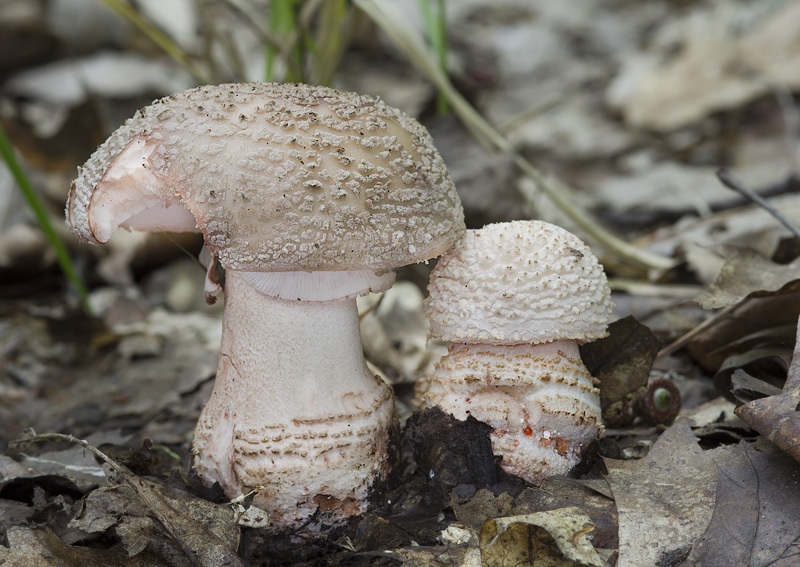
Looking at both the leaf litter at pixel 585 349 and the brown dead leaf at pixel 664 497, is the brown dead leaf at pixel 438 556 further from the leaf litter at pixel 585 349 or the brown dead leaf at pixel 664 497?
the brown dead leaf at pixel 664 497

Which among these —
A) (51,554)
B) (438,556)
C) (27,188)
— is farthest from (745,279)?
Answer: (27,188)

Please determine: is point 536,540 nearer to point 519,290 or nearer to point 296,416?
point 519,290

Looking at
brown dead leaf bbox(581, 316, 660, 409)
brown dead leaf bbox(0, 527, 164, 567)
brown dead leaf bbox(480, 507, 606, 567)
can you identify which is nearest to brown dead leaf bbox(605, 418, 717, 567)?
brown dead leaf bbox(480, 507, 606, 567)

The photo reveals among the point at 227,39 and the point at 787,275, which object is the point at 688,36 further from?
the point at 787,275

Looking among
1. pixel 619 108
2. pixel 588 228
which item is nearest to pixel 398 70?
pixel 619 108

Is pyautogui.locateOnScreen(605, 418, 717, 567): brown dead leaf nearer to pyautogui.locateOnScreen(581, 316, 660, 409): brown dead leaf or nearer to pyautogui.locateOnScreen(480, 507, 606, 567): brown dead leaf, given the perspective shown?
pyautogui.locateOnScreen(480, 507, 606, 567): brown dead leaf

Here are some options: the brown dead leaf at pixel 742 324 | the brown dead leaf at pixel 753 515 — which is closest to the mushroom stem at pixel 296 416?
the brown dead leaf at pixel 753 515
